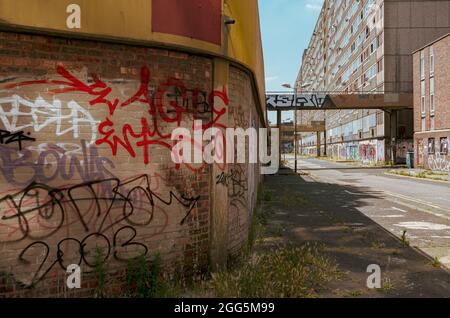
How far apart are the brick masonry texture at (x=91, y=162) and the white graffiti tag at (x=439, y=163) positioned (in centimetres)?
3027

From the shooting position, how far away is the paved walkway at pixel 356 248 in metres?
4.86

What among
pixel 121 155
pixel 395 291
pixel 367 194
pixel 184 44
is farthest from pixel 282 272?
pixel 367 194

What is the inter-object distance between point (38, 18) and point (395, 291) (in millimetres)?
5350

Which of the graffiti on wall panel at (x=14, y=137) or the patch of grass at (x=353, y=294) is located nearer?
the graffiti on wall panel at (x=14, y=137)

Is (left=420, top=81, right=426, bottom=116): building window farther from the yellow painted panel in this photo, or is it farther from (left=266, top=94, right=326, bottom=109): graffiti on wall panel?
the yellow painted panel

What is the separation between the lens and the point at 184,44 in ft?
15.1

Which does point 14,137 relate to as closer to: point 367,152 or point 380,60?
point 380,60

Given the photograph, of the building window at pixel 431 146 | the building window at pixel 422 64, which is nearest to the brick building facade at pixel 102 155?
the building window at pixel 431 146

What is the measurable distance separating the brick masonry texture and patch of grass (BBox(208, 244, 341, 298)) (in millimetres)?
675

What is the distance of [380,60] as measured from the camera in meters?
41.5

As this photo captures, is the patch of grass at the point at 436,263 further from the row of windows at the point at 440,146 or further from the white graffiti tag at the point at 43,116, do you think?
the row of windows at the point at 440,146

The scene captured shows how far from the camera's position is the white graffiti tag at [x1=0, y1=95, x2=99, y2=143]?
3877mm

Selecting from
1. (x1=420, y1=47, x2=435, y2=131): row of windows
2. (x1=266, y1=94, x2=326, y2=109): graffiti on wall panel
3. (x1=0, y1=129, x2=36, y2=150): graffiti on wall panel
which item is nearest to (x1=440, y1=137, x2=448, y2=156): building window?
(x1=420, y1=47, x2=435, y2=131): row of windows
